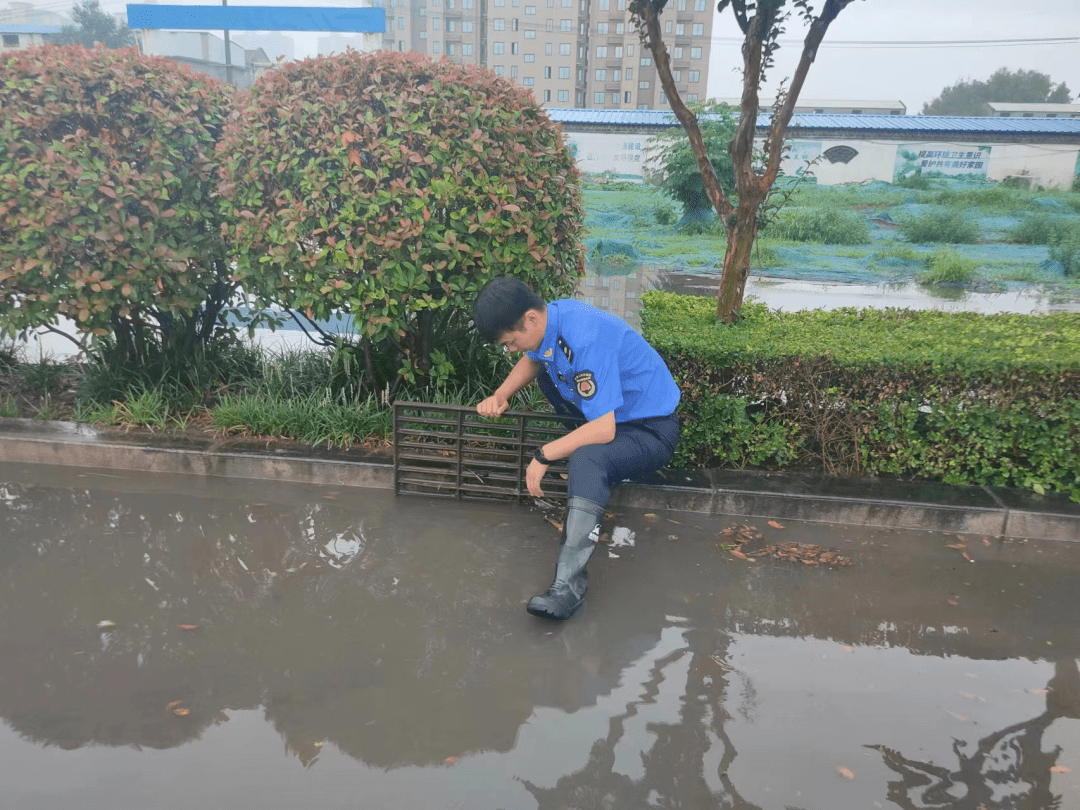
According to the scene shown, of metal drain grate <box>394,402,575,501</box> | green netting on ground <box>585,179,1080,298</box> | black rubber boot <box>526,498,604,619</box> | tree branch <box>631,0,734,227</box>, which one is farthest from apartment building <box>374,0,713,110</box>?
black rubber boot <box>526,498,604,619</box>

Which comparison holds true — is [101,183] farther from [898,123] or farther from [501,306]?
[898,123]

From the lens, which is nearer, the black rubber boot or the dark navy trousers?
the black rubber boot

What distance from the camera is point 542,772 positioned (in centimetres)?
223

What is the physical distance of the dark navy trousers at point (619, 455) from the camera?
3186 mm

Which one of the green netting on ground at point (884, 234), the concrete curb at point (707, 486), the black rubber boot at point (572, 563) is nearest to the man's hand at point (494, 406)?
the black rubber boot at point (572, 563)

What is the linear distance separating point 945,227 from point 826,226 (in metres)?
1.56

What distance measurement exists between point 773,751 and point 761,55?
3892 mm

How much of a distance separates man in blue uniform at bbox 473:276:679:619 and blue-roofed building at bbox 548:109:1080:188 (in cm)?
742

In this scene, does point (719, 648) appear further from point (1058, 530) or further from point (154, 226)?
point (154, 226)

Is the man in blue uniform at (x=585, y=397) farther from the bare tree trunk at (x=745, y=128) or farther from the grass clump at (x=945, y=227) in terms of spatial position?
the grass clump at (x=945, y=227)

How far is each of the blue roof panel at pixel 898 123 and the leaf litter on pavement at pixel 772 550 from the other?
25.7 ft

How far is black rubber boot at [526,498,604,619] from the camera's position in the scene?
2.95m

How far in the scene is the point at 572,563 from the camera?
307 cm

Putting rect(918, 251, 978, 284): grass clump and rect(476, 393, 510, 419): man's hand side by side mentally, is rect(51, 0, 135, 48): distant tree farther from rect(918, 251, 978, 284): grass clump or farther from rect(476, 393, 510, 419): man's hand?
rect(476, 393, 510, 419): man's hand
